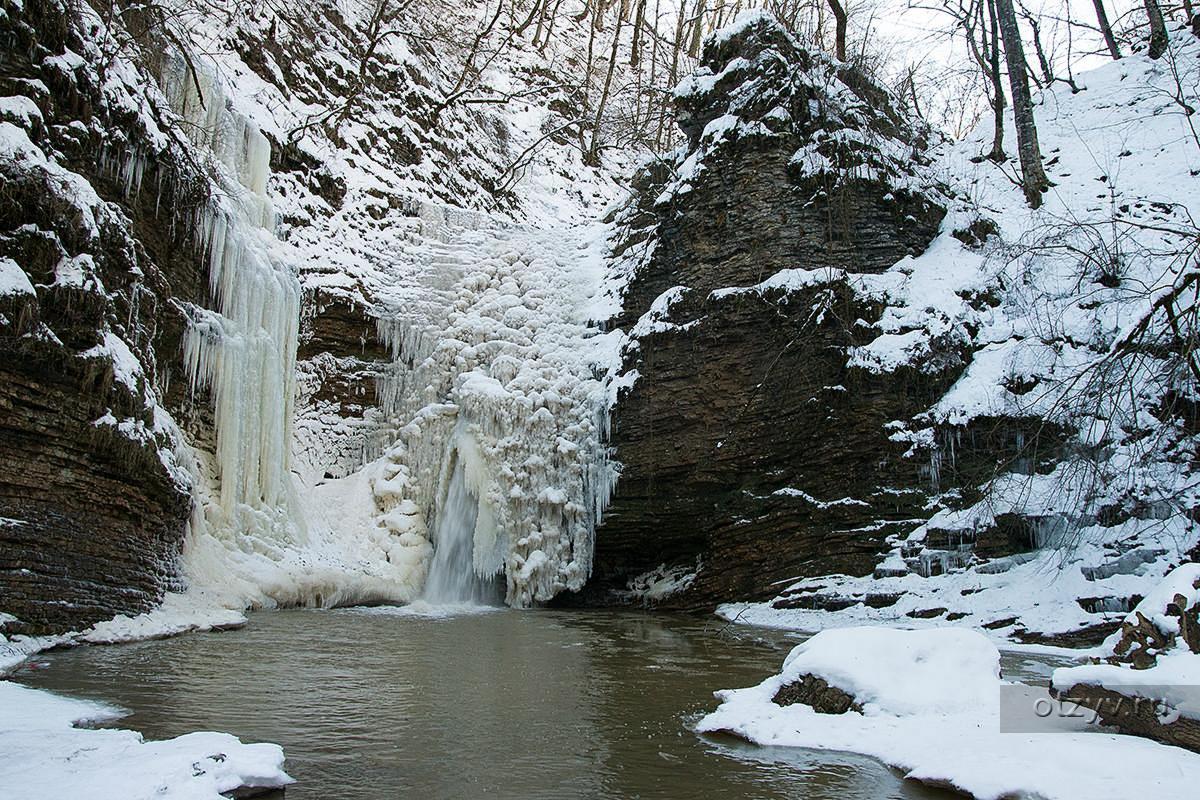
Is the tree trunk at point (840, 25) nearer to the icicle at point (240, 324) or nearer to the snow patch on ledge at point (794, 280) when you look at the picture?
the snow patch on ledge at point (794, 280)

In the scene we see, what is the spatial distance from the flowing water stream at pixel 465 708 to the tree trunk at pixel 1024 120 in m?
9.53

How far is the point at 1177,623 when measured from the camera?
422 centimetres

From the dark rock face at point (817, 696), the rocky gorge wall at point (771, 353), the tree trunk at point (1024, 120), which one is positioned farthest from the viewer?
the tree trunk at point (1024, 120)

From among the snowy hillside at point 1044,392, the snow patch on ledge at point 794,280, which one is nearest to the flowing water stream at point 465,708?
the snowy hillside at point 1044,392

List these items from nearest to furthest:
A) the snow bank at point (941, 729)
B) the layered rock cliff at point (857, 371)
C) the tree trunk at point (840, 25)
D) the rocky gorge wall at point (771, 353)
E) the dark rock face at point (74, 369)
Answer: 1. the snow bank at point (941, 729)
2. the dark rock face at point (74, 369)
3. the layered rock cliff at point (857, 371)
4. the rocky gorge wall at point (771, 353)
5. the tree trunk at point (840, 25)

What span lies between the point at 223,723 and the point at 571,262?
1349cm

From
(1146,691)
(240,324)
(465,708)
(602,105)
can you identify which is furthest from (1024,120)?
(465,708)

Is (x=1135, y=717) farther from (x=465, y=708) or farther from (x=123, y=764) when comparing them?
(x=123, y=764)

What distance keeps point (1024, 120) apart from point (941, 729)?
12800mm

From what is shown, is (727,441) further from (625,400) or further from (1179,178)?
(1179,178)

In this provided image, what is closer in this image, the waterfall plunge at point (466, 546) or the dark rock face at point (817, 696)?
the dark rock face at point (817, 696)

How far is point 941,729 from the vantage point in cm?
432

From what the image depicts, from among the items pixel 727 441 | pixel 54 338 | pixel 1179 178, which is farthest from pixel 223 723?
pixel 1179 178

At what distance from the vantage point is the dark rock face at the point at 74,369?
702cm
